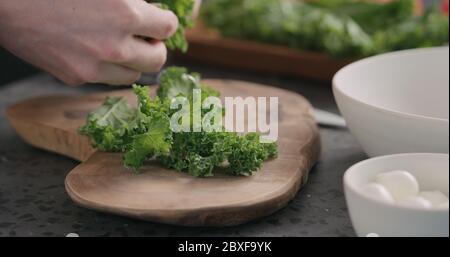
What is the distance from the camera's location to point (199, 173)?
146 cm

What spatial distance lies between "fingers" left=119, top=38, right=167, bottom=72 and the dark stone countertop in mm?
265

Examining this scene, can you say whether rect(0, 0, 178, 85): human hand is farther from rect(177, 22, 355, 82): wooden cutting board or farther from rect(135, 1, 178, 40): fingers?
rect(177, 22, 355, 82): wooden cutting board

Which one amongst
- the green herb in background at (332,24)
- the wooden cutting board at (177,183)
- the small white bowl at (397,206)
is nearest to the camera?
the small white bowl at (397,206)

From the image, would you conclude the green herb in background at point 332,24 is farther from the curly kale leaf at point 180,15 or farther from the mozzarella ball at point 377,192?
the mozzarella ball at point 377,192

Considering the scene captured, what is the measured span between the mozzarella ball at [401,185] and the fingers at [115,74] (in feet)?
2.31

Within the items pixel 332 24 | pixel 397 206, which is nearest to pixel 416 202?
pixel 397 206

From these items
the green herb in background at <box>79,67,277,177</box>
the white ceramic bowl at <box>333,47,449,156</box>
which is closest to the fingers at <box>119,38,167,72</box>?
the green herb in background at <box>79,67,277,177</box>

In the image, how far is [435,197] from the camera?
4.10 ft

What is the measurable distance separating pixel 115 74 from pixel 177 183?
1.26 ft

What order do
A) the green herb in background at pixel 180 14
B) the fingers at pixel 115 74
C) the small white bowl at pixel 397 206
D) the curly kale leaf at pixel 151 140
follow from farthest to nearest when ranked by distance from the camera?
the green herb in background at pixel 180 14 < the fingers at pixel 115 74 < the curly kale leaf at pixel 151 140 < the small white bowl at pixel 397 206

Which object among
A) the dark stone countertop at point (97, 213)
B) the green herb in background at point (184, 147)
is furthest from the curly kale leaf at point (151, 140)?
the dark stone countertop at point (97, 213)

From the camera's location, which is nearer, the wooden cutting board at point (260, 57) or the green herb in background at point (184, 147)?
the green herb in background at point (184, 147)

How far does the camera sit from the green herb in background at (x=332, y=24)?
238cm
